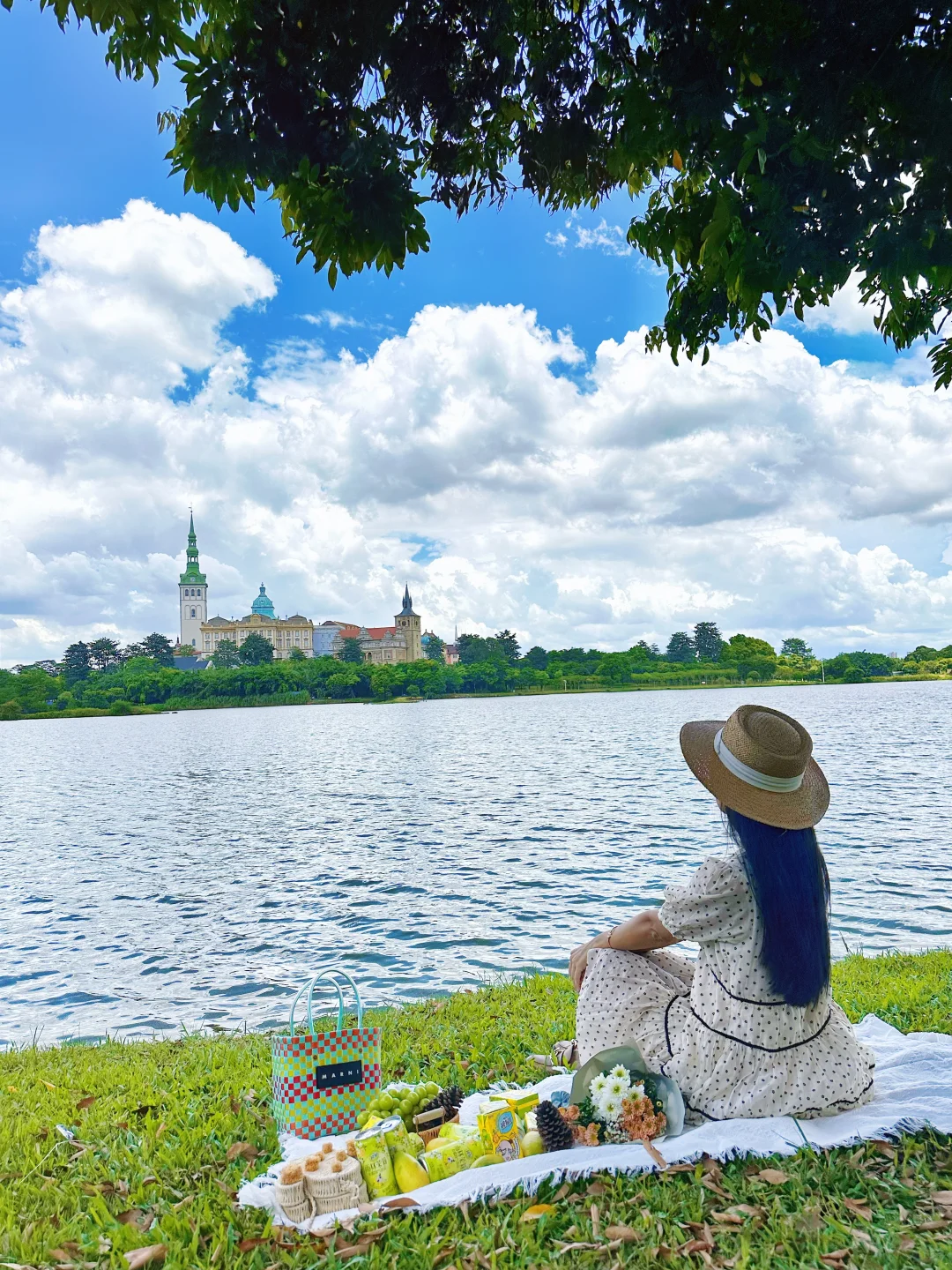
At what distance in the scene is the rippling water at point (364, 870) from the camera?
371 inches

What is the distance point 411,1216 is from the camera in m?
3.38

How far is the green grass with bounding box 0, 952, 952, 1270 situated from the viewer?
3.11 metres

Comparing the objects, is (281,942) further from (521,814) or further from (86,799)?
(86,799)

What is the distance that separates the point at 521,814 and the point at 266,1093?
15.9 m

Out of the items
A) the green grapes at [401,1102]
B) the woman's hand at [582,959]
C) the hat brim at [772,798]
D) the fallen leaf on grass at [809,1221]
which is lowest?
the fallen leaf on grass at [809,1221]

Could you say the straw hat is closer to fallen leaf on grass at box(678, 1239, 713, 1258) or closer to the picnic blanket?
the picnic blanket

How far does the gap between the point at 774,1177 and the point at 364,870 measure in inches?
476

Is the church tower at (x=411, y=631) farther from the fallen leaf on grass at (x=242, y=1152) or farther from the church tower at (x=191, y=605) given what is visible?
the fallen leaf on grass at (x=242, y=1152)

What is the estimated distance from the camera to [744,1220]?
3.25 m

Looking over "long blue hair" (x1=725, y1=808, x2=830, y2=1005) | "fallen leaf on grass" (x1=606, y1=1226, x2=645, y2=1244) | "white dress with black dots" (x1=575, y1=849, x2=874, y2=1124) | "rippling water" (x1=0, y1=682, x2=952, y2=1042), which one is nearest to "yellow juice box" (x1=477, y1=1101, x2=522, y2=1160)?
"white dress with black dots" (x1=575, y1=849, x2=874, y2=1124)

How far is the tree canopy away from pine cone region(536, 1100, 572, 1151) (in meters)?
3.28

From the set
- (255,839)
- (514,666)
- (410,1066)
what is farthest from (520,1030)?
(514,666)

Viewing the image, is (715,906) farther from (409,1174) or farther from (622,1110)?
(409,1174)

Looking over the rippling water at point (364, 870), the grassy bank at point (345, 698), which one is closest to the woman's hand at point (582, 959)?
the rippling water at point (364, 870)
